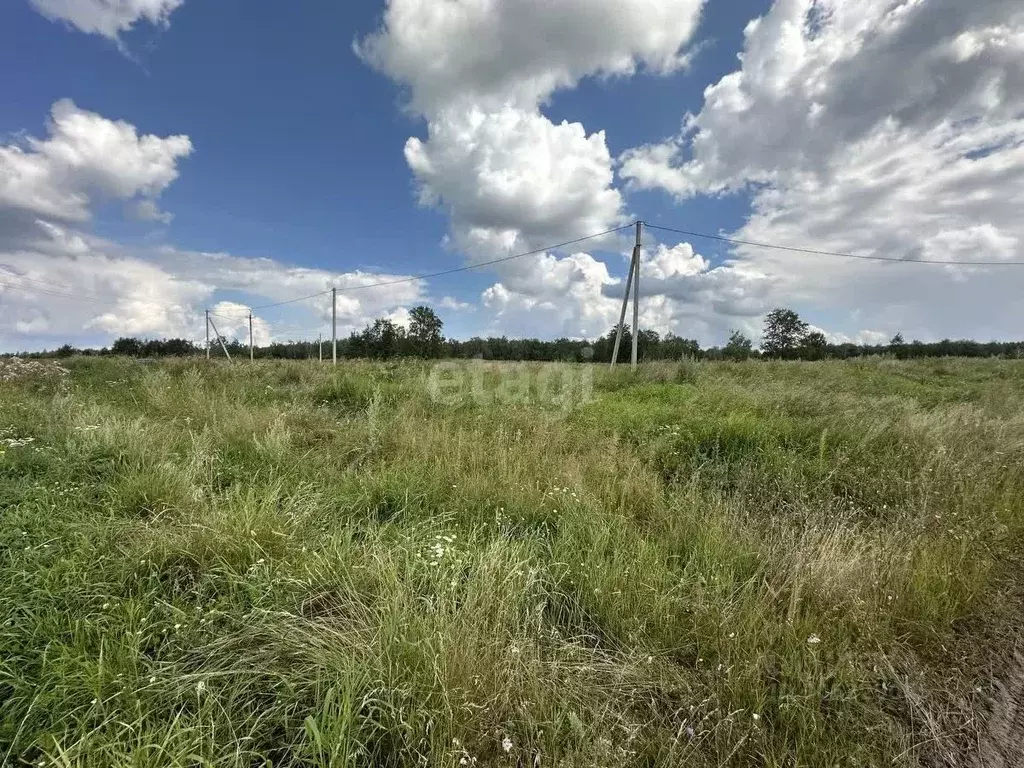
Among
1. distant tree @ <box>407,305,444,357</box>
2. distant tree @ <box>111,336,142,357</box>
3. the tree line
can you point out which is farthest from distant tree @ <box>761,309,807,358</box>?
distant tree @ <box>111,336,142,357</box>

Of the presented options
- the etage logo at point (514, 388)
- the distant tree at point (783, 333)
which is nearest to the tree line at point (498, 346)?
the distant tree at point (783, 333)

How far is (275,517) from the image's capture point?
9.66 ft

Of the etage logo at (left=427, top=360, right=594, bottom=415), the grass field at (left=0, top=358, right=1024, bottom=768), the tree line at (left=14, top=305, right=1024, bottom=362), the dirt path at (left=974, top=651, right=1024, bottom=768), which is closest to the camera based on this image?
the grass field at (left=0, top=358, right=1024, bottom=768)

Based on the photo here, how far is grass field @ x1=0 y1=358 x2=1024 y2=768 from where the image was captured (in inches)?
66.3

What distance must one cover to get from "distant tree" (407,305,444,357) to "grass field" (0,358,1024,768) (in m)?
57.7

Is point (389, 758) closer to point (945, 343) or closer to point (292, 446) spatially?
point (292, 446)

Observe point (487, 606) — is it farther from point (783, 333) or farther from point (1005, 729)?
point (783, 333)

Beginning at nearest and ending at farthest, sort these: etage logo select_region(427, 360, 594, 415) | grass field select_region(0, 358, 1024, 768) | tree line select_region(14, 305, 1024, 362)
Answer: grass field select_region(0, 358, 1024, 768) < etage logo select_region(427, 360, 594, 415) < tree line select_region(14, 305, 1024, 362)

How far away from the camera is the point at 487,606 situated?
218 cm

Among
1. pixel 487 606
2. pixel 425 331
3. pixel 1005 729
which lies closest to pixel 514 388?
pixel 487 606

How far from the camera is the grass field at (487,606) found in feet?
5.52

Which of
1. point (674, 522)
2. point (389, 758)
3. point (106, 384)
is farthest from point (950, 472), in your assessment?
point (106, 384)

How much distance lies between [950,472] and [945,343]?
195 feet

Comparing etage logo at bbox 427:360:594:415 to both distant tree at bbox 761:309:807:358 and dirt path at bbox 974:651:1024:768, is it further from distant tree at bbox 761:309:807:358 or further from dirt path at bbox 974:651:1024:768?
distant tree at bbox 761:309:807:358
